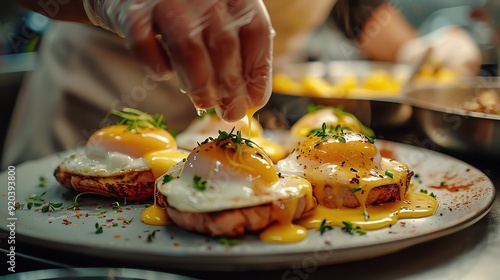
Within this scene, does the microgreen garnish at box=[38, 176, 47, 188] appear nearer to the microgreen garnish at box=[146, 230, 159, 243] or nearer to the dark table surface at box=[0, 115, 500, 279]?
the dark table surface at box=[0, 115, 500, 279]

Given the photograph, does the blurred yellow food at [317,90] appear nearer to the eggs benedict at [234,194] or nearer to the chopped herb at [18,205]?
the eggs benedict at [234,194]

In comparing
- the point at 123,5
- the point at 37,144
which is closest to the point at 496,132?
the point at 123,5

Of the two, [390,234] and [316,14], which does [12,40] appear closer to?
[316,14]

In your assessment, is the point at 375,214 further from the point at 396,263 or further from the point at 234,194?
the point at 234,194

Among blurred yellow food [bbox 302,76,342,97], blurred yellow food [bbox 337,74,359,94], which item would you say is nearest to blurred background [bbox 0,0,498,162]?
blurred yellow food [bbox 337,74,359,94]

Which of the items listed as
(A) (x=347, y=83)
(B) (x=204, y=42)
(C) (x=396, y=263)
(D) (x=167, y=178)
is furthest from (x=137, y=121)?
(A) (x=347, y=83)
